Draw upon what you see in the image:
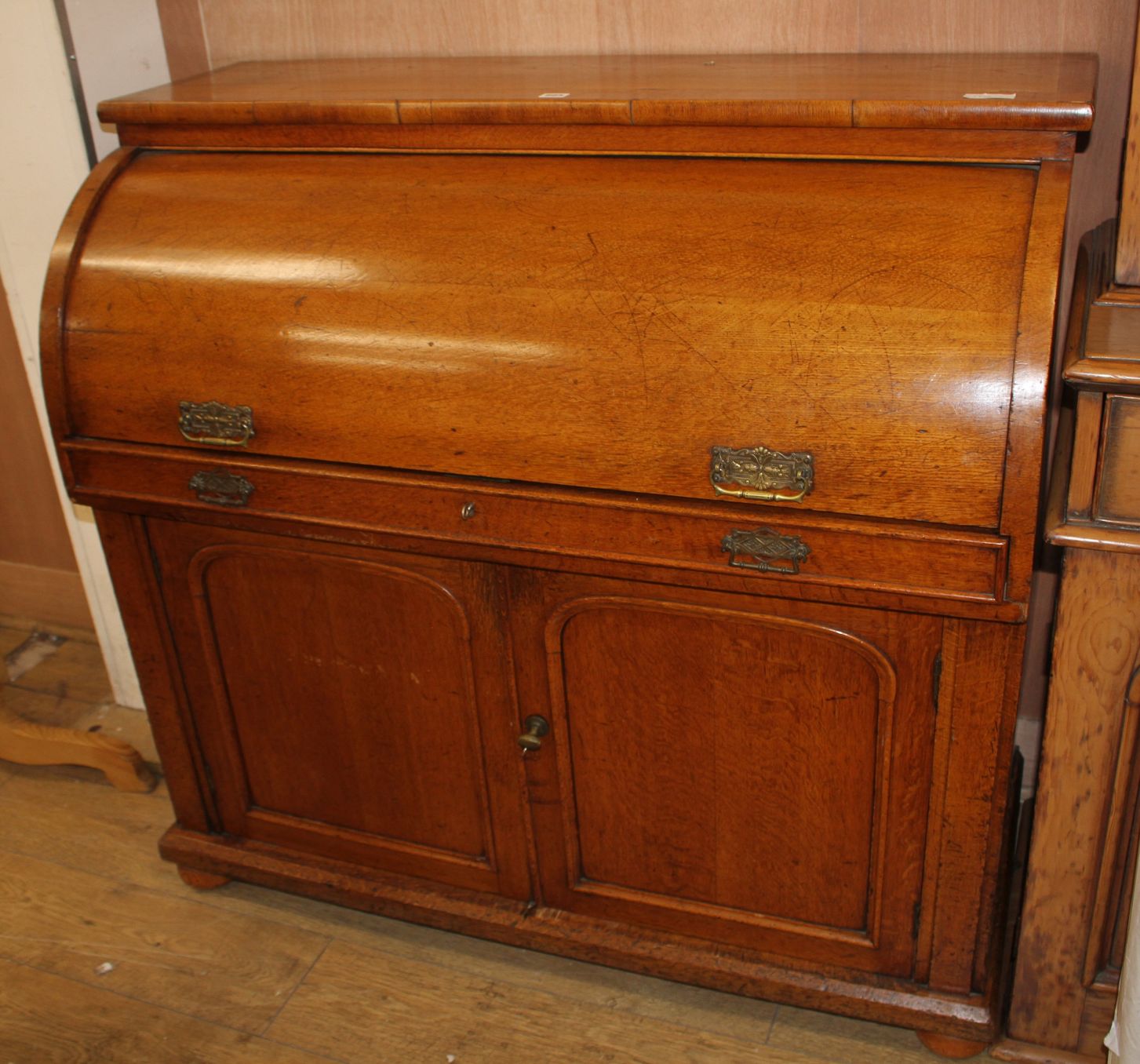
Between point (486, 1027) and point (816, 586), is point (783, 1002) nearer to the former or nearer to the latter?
point (486, 1027)

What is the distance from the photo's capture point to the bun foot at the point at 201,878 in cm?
212

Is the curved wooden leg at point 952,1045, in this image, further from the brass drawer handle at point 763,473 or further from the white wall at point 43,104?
the white wall at point 43,104

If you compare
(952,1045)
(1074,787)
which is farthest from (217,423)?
→ (952,1045)

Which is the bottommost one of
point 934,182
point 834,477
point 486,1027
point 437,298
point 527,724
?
point 486,1027

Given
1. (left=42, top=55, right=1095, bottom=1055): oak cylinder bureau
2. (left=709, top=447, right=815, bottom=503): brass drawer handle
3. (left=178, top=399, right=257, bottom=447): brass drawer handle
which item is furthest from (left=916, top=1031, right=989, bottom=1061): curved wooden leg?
(left=178, top=399, right=257, bottom=447): brass drawer handle

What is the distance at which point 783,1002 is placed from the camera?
177 cm

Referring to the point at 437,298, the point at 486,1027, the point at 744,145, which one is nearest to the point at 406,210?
the point at 437,298

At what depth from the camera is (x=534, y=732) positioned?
5.59 feet

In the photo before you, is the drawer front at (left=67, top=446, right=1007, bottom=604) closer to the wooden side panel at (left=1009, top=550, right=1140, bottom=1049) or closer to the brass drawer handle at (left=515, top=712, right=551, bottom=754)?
the wooden side panel at (left=1009, top=550, right=1140, bottom=1049)

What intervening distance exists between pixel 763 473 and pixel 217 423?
0.71m

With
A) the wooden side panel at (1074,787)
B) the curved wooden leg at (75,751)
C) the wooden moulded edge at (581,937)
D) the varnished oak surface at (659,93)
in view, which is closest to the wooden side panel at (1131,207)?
the varnished oak surface at (659,93)

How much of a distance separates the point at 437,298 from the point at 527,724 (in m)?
0.59

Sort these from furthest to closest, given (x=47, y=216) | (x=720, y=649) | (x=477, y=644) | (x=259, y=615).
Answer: (x=47, y=216)
(x=259, y=615)
(x=477, y=644)
(x=720, y=649)

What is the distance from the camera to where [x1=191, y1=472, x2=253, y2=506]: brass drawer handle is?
5.41 ft
